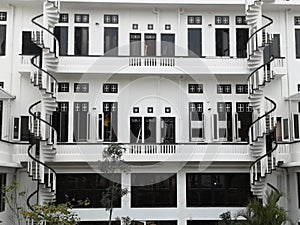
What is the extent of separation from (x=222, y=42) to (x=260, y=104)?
292cm

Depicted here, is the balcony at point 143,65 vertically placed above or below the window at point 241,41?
below

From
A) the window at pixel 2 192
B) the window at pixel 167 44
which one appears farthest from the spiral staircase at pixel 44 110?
the window at pixel 167 44

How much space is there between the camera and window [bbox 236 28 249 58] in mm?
17906

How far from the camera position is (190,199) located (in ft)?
55.1

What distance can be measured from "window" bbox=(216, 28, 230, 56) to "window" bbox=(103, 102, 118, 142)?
442 centimetres

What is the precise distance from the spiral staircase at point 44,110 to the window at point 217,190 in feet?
16.1

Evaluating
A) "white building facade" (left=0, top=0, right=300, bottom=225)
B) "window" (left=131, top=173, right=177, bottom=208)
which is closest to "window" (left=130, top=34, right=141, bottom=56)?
"white building facade" (left=0, top=0, right=300, bottom=225)

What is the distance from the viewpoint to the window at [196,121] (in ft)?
56.4

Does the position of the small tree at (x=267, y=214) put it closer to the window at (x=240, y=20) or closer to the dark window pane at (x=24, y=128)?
the window at (x=240, y=20)

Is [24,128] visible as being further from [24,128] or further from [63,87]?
[63,87]

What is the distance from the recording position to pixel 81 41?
17.6 m

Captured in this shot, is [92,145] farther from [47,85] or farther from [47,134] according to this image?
[47,85]

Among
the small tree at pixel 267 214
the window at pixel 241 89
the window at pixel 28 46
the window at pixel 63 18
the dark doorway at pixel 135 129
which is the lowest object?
the small tree at pixel 267 214

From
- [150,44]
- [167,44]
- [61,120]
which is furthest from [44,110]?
[167,44]
